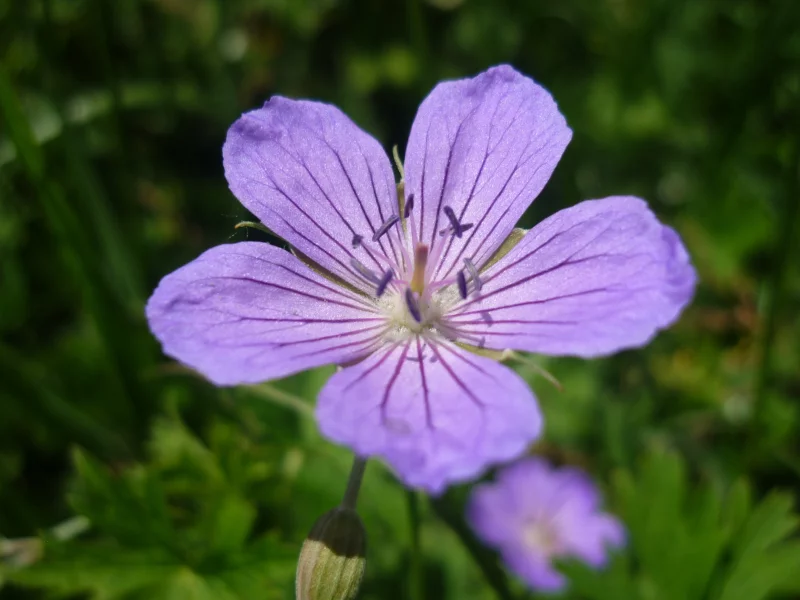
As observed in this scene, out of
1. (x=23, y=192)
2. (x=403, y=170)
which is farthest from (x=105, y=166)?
(x=403, y=170)

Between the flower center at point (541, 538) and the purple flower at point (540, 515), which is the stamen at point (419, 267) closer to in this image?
the purple flower at point (540, 515)

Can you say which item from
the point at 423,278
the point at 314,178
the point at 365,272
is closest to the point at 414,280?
the point at 423,278

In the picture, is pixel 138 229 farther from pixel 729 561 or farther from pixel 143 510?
pixel 729 561

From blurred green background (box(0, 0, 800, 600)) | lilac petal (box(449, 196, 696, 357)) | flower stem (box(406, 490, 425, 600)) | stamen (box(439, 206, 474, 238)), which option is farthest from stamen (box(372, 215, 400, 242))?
flower stem (box(406, 490, 425, 600))

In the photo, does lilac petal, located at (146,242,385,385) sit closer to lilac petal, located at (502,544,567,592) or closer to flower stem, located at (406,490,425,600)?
flower stem, located at (406,490,425,600)

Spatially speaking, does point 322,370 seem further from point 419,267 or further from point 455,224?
point 455,224

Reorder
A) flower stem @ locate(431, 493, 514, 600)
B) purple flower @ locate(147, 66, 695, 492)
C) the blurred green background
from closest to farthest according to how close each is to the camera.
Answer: purple flower @ locate(147, 66, 695, 492), flower stem @ locate(431, 493, 514, 600), the blurred green background

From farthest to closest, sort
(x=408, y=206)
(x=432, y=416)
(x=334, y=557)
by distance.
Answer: (x=408, y=206)
(x=334, y=557)
(x=432, y=416)
